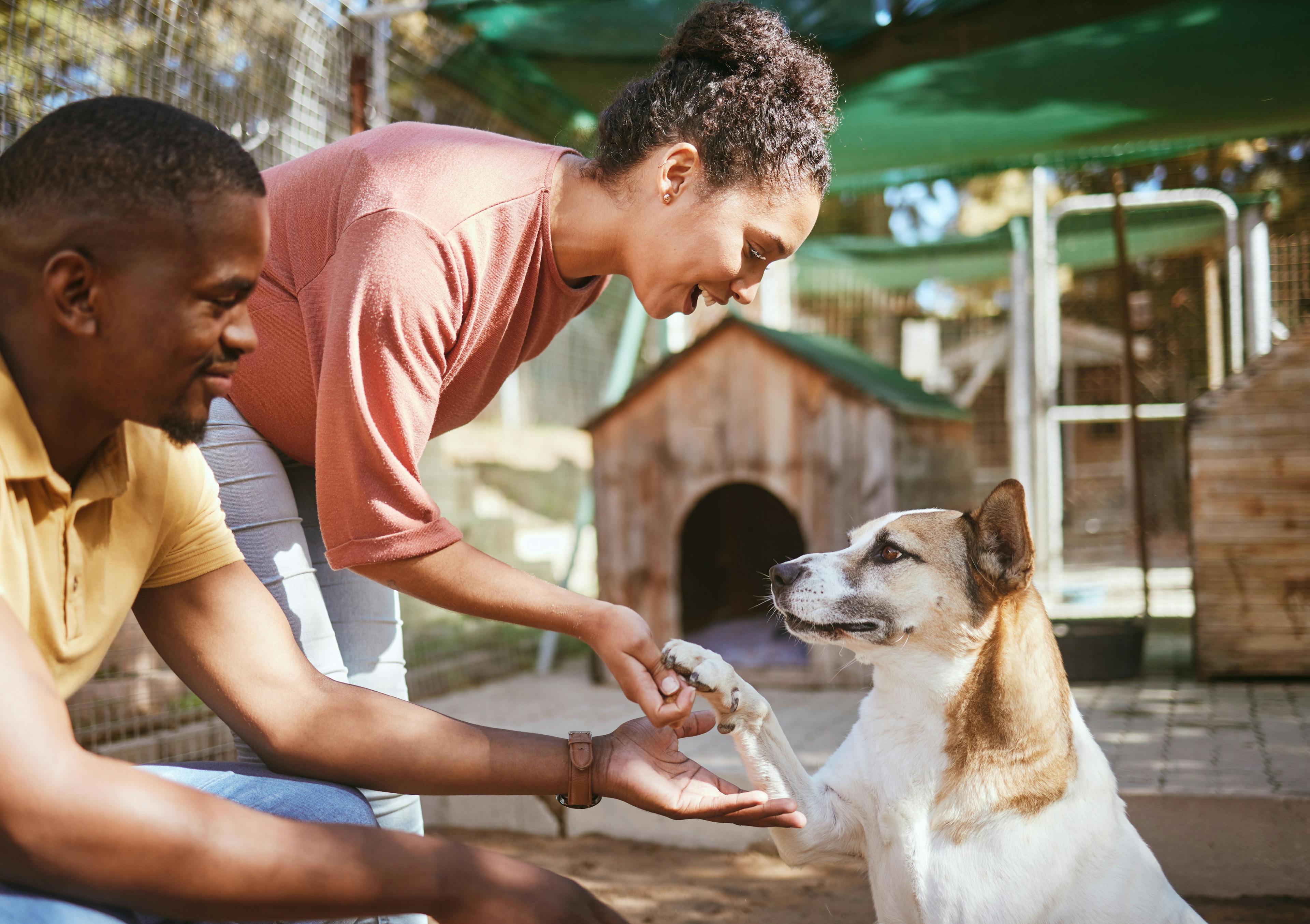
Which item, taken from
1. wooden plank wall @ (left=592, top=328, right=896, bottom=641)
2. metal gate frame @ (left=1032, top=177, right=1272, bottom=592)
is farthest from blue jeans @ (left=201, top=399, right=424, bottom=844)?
metal gate frame @ (left=1032, top=177, right=1272, bottom=592)

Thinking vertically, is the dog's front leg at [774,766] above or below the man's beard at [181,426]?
below

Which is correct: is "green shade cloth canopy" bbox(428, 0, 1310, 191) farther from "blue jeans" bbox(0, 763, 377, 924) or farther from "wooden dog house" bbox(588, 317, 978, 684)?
"blue jeans" bbox(0, 763, 377, 924)

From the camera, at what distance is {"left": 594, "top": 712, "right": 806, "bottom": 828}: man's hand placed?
5.39ft

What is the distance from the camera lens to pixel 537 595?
65.9 inches

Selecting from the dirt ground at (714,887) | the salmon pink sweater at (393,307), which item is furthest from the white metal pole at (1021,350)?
the salmon pink sweater at (393,307)

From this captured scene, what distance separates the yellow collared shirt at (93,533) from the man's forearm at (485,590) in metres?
0.26

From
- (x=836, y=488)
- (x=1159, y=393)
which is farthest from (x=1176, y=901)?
(x=1159, y=393)

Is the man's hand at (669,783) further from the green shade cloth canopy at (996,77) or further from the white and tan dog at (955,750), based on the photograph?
the green shade cloth canopy at (996,77)

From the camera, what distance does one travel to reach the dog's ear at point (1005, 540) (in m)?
2.39

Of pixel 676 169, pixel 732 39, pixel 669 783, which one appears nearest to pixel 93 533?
pixel 669 783

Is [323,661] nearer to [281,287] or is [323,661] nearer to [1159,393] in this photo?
[281,287]

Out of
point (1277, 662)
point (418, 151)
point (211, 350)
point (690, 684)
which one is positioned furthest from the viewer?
point (1277, 662)

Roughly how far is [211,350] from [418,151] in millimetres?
688

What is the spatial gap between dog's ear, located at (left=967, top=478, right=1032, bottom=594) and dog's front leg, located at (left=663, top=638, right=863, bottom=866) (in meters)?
0.61
